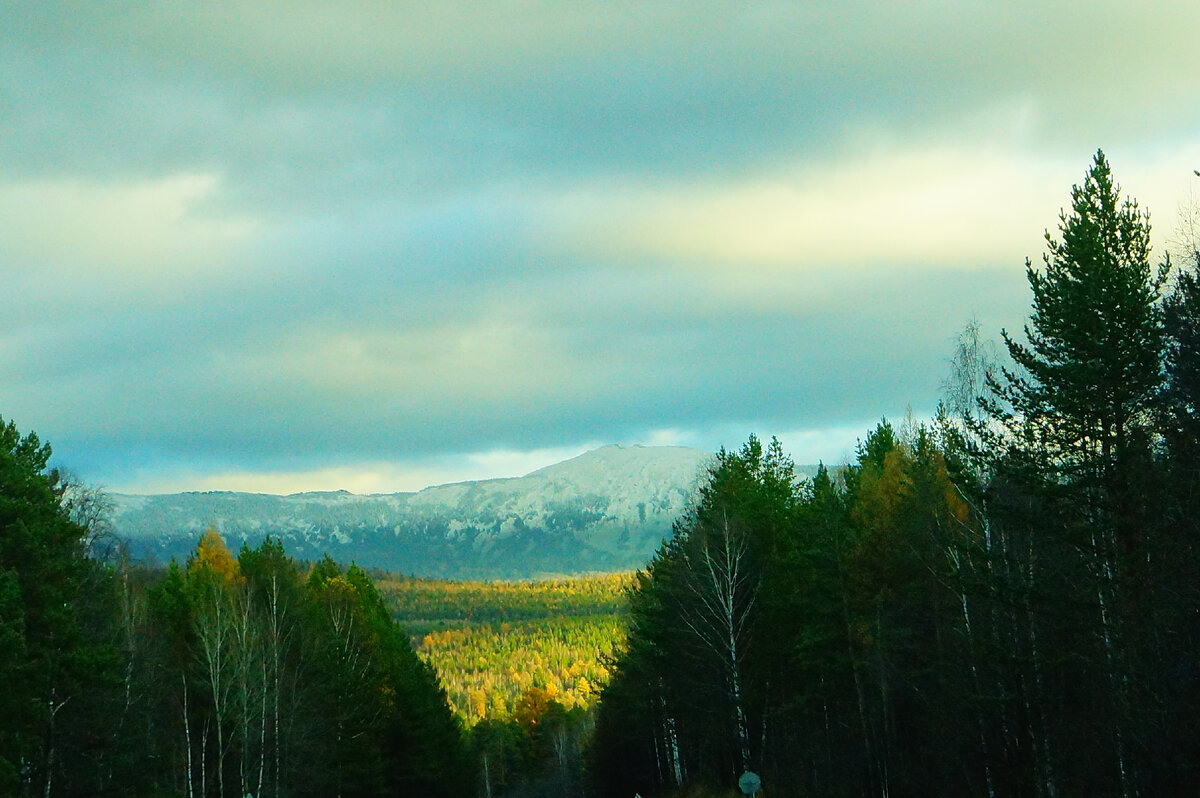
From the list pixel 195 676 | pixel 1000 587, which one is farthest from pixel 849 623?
pixel 195 676

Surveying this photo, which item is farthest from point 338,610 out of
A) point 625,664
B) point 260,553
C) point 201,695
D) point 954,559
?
point 954,559

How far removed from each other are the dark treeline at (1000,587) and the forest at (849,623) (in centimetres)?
10

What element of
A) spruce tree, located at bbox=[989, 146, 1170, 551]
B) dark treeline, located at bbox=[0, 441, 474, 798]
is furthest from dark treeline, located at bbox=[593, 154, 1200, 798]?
dark treeline, located at bbox=[0, 441, 474, 798]

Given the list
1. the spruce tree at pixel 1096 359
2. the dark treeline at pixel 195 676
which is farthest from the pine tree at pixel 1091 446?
the dark treeline at pixel 195 676

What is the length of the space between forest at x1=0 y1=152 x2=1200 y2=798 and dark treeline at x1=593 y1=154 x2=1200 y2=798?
0.34ft

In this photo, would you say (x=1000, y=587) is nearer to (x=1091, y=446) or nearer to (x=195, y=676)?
(x=1091, y=446)

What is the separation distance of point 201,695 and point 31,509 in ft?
73.7

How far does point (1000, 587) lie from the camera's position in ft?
89.7

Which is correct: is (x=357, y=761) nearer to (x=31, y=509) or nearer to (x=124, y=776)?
(x=124, y=776)

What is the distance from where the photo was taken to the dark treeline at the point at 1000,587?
23688 millimetres

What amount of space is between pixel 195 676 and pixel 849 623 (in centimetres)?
2724

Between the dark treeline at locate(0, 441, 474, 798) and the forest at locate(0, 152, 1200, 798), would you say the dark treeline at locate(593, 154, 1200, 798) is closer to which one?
the forest at locate(0, 152, 1200, 798)

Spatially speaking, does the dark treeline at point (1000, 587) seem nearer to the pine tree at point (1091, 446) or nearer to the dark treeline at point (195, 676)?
the pine tree at point (1091, 446)

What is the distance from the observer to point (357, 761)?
5644 cm
